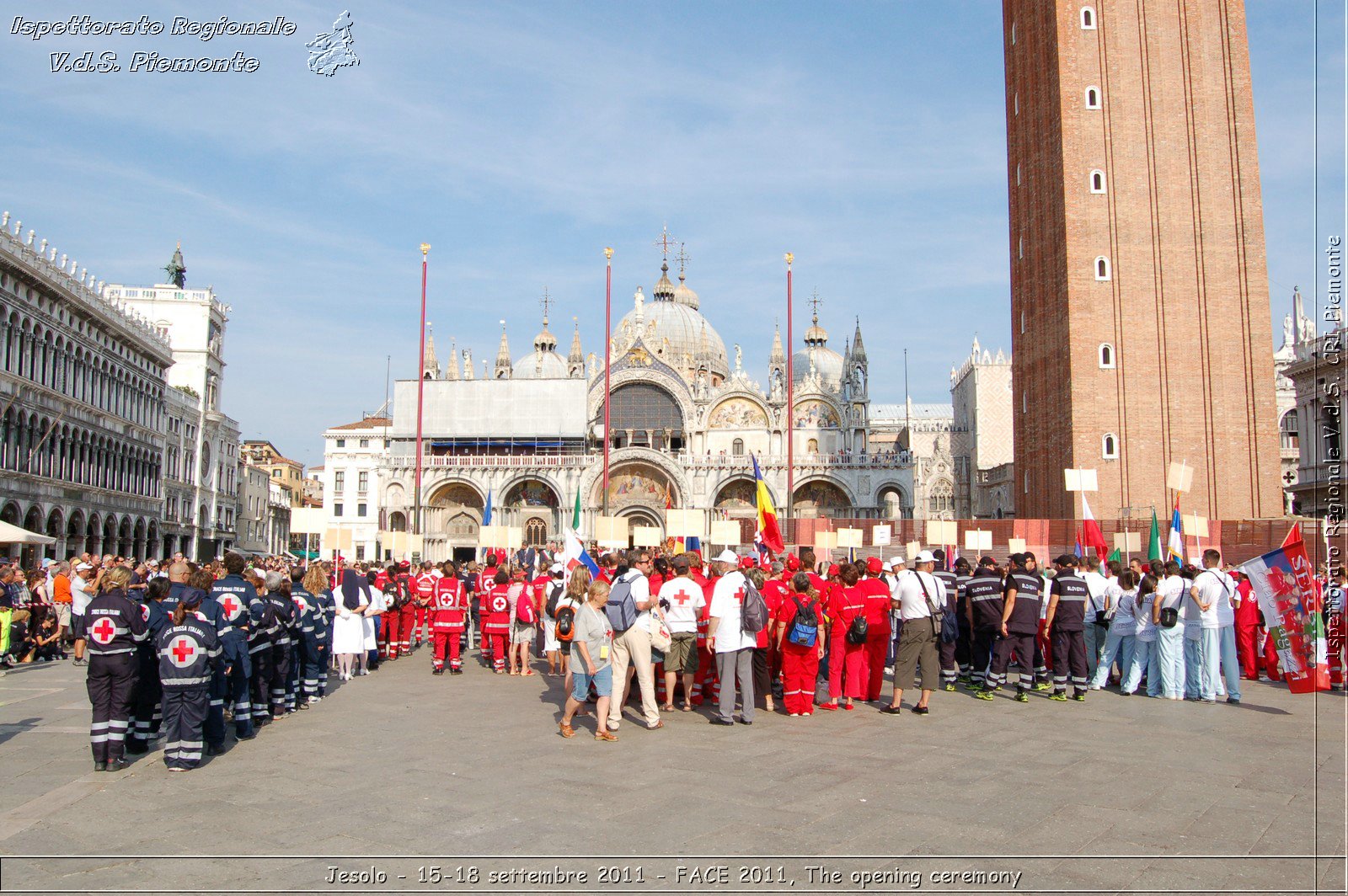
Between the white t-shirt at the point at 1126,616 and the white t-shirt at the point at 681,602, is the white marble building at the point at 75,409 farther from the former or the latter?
the white t-shirt at the point at 1126,616

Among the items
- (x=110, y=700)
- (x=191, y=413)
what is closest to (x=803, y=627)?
(x=110, y=700)

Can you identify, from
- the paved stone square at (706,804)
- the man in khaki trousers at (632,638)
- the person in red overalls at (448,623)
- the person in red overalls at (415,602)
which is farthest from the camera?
the person in red overalls at (415,602)

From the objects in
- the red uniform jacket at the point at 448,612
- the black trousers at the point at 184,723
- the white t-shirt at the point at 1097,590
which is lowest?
the black trousers at the point at 184,723

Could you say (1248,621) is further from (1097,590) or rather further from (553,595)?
(553,595)

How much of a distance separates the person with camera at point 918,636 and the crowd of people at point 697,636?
0.07 feet

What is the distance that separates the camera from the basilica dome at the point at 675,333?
2461 inches

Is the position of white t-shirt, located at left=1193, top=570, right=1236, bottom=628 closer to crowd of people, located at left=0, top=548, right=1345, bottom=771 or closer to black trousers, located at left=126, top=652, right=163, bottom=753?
crowd of people, located at left=0, top=548, right=1345, bottom=771

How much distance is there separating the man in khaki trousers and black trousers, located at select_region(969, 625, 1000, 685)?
4.34m

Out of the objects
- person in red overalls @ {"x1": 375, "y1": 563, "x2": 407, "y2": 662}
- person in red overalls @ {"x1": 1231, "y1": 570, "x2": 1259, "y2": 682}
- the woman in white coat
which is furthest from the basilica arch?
the woman in white coat

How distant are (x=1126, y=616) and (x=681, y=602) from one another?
234 inches

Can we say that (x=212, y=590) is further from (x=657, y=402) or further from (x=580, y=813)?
(x=657, y=402)

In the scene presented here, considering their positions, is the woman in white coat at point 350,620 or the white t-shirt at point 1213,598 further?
the woman in white coat at point 350,620

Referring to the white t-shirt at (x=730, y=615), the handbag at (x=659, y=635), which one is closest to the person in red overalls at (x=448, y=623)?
the handbag at (x=659, y=635)

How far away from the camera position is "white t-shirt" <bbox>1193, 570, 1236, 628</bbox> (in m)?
11.7
